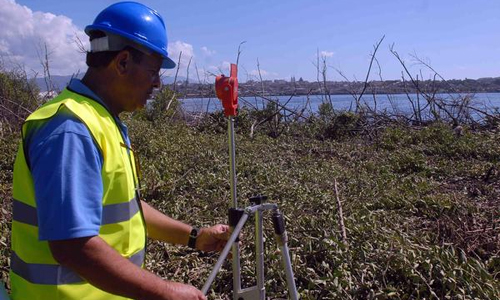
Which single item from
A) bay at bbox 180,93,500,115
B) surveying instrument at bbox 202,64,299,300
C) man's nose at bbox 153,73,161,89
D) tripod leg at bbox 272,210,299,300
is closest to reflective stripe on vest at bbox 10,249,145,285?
surveying instrument at bbox 202,64,299,300

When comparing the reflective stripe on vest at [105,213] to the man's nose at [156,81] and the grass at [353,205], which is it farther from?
the grass at [353,205]

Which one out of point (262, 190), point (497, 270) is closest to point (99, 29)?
point (497, 270)

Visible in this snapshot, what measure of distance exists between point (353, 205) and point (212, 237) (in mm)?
2767

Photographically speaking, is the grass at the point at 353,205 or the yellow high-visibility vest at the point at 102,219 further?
the grass at the point at 353,205

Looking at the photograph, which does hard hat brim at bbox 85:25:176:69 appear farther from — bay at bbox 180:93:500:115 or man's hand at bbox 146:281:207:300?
bay at bbox 180:93:500:115

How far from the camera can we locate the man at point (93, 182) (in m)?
1.25

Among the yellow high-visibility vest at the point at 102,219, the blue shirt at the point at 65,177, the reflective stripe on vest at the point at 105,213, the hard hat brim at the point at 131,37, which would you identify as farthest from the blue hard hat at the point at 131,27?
the reflective stripe on vest at the point at 105,213

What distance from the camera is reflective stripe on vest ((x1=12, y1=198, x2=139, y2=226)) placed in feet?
4.53

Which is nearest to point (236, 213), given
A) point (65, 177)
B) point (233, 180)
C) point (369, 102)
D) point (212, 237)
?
point (233, 180)

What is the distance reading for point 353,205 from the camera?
15.1 ft

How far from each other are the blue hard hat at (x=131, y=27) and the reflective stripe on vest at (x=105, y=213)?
485 mm

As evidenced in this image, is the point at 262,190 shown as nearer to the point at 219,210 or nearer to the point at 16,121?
the point at 219,210

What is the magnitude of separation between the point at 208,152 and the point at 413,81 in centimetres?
580

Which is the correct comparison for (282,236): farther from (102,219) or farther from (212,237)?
(102,219)
